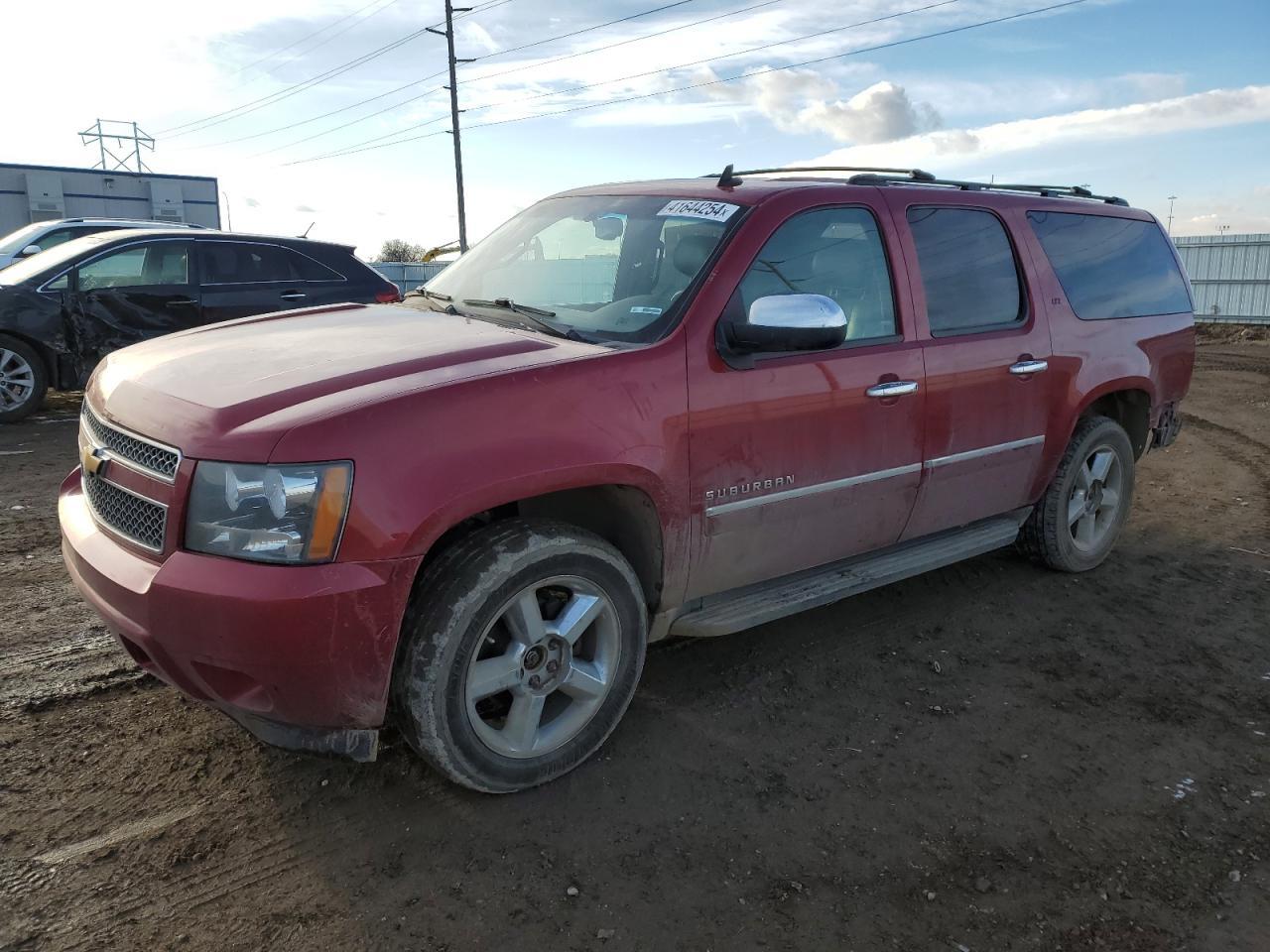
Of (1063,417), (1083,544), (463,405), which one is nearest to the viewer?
(463,405)

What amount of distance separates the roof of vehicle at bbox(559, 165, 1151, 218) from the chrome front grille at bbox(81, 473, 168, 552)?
2251 mm

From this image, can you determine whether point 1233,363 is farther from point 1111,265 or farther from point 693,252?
point 693,252

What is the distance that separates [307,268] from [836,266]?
729 centimetres

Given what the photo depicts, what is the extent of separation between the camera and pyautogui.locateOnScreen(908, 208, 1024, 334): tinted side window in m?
4.01

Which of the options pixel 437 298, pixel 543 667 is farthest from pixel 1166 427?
pixel 543 667

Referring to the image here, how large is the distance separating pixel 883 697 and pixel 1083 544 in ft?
6.89

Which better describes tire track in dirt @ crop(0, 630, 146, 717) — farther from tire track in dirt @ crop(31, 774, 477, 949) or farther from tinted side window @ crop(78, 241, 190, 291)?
tinted side window @ crop(78, 241, 190, 291)

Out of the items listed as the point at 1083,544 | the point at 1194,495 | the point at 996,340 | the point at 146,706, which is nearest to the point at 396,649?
the point at 146,706

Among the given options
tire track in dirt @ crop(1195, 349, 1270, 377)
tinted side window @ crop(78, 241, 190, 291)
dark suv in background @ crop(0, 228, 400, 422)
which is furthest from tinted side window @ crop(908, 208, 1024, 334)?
tire track in dirt @ crop(1195, 349, 1270, 377)

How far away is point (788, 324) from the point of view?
317cm

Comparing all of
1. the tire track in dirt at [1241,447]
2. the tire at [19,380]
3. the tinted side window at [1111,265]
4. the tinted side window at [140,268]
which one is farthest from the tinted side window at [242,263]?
the tire track in dirt at [1241,447]

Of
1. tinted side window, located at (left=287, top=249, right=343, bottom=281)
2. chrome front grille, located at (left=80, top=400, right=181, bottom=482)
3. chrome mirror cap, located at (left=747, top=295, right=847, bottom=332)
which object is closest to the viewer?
chrome front grille, located at (left=80, top=400, right=181, bottom=482)

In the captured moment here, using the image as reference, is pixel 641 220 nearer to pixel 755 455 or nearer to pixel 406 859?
pixel 755 455

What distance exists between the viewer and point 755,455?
3.30 metres
